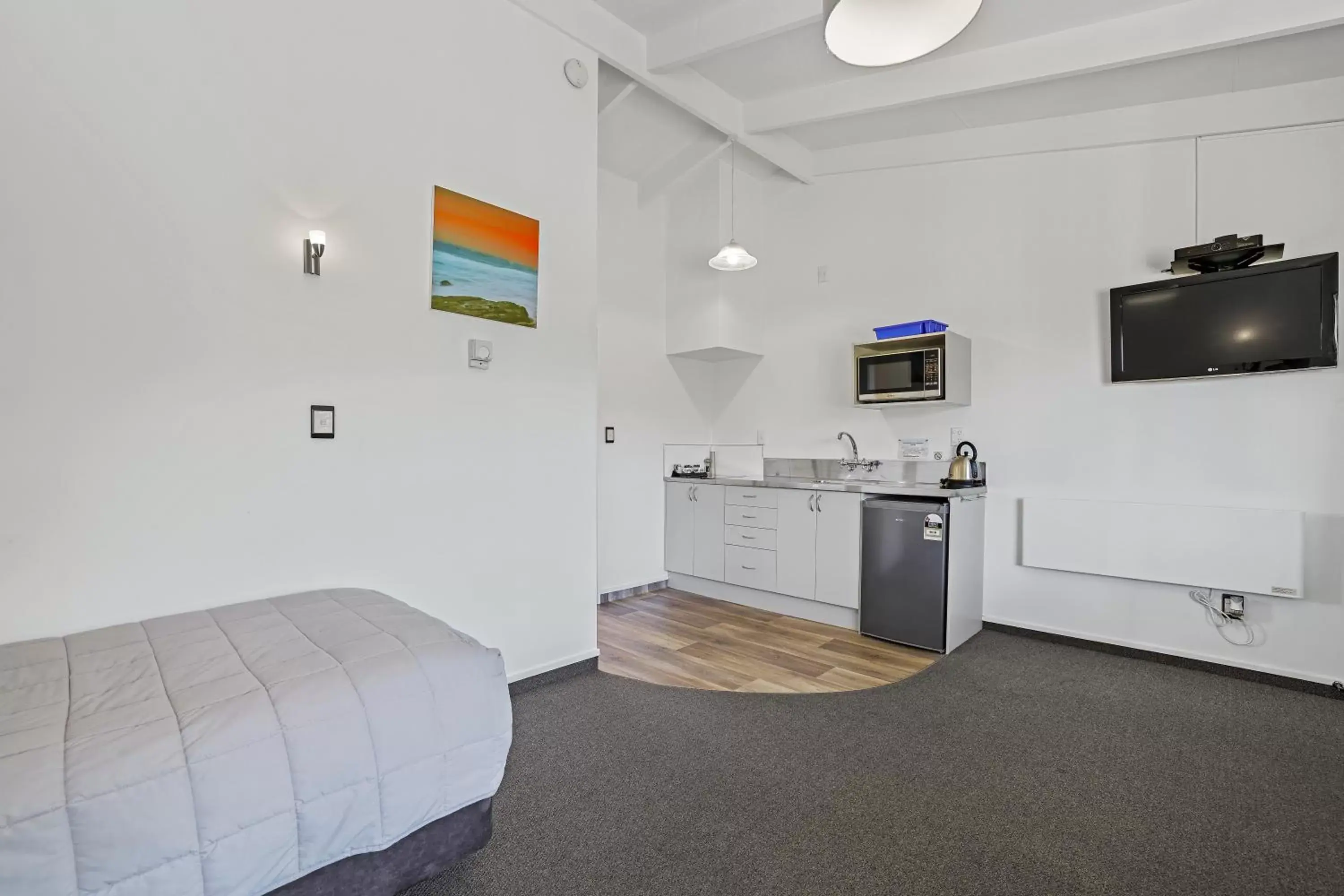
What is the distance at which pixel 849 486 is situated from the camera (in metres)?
4.07

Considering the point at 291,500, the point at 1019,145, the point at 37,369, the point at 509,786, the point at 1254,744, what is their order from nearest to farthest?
the point at 37,369
the point at 509,786
the point at 291,500
the point at 1254,744
the point at 1019,145

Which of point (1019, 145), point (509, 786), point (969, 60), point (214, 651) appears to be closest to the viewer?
point (214, 651)

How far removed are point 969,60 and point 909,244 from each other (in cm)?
119

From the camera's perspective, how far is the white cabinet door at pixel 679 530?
5.03 meters

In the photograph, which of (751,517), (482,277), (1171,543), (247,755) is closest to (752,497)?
(751,517)

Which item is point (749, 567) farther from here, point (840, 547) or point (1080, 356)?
point (1080, 356)

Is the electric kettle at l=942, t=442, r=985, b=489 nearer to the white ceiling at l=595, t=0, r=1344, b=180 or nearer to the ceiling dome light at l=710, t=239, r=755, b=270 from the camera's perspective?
the ceiling dome light at l=710, t=239, r=755, b=270

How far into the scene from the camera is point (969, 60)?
3494mm

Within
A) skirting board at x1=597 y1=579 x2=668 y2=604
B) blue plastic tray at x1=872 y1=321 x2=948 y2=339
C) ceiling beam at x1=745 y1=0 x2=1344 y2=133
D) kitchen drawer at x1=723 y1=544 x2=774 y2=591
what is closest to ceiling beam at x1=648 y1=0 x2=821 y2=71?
ceiling beam at x1=745 y1=0 x2=1344 y2=133

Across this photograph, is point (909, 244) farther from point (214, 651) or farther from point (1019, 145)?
point (214, 651)

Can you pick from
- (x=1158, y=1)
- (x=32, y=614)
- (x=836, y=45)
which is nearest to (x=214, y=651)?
(x=32, y=614)

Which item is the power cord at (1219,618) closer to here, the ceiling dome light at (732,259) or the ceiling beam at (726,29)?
the ceiling dome light at (732,259)

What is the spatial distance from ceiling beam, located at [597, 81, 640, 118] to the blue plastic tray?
7.03ft

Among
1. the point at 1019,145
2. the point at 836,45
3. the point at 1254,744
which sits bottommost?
the point at 1254,744
